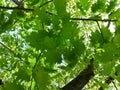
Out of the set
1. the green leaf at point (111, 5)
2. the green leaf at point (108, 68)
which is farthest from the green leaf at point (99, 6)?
the green leaf at point (108, 68)

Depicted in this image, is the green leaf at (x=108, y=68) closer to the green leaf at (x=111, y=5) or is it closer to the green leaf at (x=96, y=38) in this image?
the green leaf at (x=96, y=38)

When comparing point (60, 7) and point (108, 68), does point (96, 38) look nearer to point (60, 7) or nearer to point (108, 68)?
point (108, 68)

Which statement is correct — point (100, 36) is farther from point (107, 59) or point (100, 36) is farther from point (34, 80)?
point (34, 80)

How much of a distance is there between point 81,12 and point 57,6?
413 mm

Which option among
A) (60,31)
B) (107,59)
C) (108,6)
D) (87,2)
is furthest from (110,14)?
(60,31)

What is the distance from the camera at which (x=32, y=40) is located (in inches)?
54.4

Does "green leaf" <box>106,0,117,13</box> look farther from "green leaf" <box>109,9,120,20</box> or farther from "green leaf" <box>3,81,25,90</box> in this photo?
"green leaf" <box>3,81,25,90</box>

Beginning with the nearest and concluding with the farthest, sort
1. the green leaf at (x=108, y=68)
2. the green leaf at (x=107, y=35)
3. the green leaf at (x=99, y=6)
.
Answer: the green leaf at (x=108, y=68) < the green leaf at (x=107, y=35) < the green leaf at (x=99, y=6)

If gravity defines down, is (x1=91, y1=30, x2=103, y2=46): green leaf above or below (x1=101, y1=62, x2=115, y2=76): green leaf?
above

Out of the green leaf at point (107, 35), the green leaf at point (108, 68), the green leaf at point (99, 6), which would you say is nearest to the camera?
the green leaf at point (108, 68)

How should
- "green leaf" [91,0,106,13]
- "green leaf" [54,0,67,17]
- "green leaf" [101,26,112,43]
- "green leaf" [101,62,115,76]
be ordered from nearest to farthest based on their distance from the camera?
"green leaf" [54,0,67,17] → "green leaf" [101,62,115,76] → "green leaf" [101,26,112,43] → "green leaf" [91,0,106,13]

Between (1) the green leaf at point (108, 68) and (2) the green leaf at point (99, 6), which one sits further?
(2) the green leaf at point (99, 6)

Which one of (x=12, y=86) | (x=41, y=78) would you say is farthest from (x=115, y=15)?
(x=12, y=86)

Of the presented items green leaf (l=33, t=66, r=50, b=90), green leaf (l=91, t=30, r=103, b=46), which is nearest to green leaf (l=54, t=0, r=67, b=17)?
green leaf (l=33, t=66, r=50, b=90)
